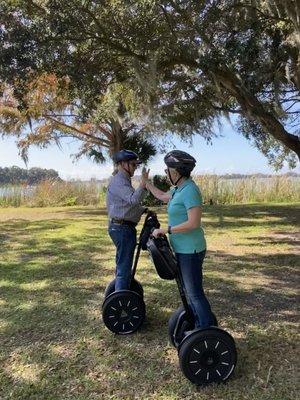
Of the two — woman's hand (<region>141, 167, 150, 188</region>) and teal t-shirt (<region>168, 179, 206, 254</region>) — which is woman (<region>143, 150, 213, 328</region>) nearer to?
teal t-shirt (<region>168, 179, 206, 254</region>)

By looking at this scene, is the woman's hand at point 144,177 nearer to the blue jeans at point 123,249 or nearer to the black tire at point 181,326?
the blue jeans at point 123,249

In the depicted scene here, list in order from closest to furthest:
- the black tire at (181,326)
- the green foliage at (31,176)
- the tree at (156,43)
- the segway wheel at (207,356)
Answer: the segway wheel at (207,356)
the black tire at (181,326)
the tree at (156,43)
the green foliage at (31,176)

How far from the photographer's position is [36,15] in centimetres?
683

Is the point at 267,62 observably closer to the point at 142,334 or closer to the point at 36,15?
the point at 36,15

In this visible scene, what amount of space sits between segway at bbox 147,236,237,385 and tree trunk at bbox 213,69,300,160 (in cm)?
530

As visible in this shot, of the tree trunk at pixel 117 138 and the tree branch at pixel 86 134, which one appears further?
the tree branch at pixel 86 134

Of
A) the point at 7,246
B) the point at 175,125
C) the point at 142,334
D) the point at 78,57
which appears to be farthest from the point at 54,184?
the point at 142,334

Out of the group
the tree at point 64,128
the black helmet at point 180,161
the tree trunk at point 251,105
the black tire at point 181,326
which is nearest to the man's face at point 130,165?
the black helmet at point 180,161

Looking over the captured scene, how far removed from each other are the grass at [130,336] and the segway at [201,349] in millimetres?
99

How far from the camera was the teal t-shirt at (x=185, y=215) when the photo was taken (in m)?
3.37

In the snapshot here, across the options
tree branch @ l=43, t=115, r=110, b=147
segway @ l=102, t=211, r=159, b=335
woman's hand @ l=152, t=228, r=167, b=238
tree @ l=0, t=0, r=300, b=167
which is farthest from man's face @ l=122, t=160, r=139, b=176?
tree branch @ l=43, t=115, r=110, b=147

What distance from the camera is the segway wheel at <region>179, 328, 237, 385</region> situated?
3.27 m

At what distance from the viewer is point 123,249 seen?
4184 mm

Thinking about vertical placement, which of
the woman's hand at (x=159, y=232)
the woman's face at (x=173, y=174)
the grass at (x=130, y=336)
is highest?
the woman's face at (x=173, y=174)
